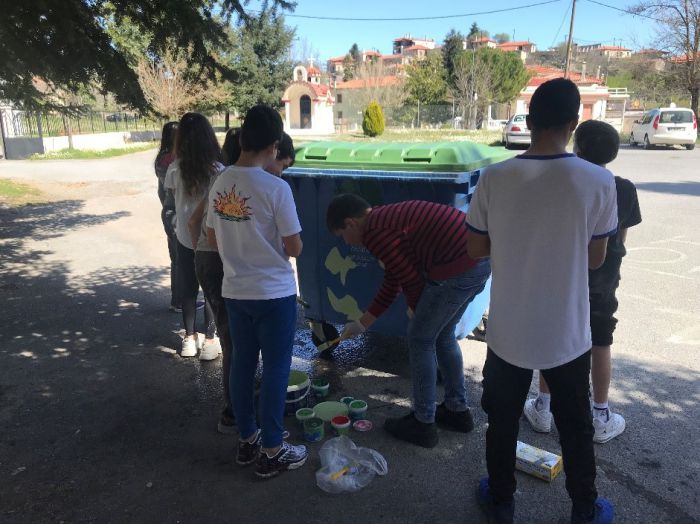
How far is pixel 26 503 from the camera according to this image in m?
2.46

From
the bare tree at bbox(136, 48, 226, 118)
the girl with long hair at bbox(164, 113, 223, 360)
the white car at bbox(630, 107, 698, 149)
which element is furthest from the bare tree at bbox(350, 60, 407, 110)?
the girl with long hair at bbox(164, 113, 223, 360)

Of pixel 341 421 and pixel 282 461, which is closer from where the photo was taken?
pixel 282 461

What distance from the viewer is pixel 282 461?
2.62m

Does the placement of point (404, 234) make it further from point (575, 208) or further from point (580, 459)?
point (580, 459)

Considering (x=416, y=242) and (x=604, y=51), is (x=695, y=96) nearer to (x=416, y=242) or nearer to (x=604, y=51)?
(x=416, y=242)

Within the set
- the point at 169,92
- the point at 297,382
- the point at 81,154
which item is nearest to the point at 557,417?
the point at 297,382

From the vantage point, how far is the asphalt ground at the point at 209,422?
2.40m

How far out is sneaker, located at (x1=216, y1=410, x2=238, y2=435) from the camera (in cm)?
300

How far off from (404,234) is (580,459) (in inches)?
45.2

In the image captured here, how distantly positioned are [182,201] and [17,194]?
38.4ft

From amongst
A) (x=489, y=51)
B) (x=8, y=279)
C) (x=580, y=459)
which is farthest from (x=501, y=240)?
(x=489, y=51)

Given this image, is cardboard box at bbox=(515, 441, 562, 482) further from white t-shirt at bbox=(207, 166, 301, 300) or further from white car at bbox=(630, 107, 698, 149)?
white car at bbox=(630, 107, 698, 149)

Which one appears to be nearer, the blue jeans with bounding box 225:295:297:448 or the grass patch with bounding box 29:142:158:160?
the blue jeans with bounding box 225:295:297:448

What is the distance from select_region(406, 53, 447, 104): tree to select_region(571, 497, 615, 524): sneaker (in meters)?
44.8
